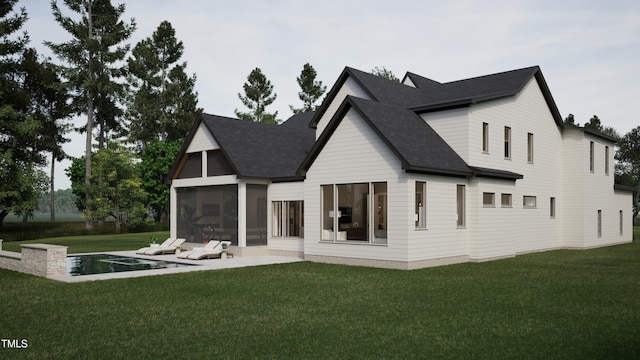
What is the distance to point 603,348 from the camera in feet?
28.2

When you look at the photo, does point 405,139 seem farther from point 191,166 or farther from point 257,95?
point 257,95

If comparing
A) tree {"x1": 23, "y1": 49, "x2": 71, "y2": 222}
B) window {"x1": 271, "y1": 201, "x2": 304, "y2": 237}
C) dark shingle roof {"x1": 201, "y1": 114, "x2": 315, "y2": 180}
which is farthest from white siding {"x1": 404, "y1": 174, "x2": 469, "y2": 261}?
tree {"x1": 23, "y1": 49, "x2": 71, "y2": 222}

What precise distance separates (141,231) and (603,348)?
154 feet

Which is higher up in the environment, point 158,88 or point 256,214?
point 158,88

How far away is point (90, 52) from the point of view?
162 ft

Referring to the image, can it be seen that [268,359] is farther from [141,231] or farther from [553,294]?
[141,231]

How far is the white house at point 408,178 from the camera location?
1986cm

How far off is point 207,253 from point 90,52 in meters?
34.5

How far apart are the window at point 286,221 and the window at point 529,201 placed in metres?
10.8

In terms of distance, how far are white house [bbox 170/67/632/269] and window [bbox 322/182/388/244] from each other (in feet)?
0.25

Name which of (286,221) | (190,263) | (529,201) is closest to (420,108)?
(286,221)

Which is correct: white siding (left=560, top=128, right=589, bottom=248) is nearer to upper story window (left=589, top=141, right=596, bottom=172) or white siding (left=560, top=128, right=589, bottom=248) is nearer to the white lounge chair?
upper story window (left=589, top=141, right=596, bottom=172)

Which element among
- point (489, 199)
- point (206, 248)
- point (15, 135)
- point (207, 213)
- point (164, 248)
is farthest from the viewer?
point (15, 135)

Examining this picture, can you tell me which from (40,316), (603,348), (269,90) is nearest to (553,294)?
(603,348)
